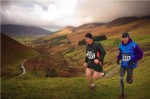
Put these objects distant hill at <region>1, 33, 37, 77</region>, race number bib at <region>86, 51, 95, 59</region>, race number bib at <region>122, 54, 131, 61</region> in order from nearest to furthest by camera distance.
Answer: race number bib at <region>122, 54, 131, 61</region>
race number bib at <region>86, 51, 95, 59</region>
distant hill at <region>1, 33, 37, 77</region>

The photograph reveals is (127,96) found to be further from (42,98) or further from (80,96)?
(42,98)

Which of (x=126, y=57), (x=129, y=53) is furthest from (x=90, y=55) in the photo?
(x=129, y=53)

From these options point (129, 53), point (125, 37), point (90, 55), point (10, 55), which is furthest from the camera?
point (10, 55)

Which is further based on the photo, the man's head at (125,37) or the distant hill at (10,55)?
the distant hill at (10,55)

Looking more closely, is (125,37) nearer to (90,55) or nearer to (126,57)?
(126,57)

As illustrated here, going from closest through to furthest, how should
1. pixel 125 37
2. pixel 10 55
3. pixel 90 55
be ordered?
pixel 125 37, pixel 90 55, pixel 10 55

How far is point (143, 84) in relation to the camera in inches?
781

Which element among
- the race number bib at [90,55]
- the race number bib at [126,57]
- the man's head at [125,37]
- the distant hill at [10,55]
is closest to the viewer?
the man's head at [125,37]

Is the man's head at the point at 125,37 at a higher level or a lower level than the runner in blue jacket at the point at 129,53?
higher

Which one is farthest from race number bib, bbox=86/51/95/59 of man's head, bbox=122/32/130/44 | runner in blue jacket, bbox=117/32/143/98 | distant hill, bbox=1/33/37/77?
distant hill, bbox=1/33/37/77

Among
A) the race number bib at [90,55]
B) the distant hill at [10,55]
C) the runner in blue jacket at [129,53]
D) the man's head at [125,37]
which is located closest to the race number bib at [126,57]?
the runner in blue jacket at [129,53]

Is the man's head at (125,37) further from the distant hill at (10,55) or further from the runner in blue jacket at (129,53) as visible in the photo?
the distant hill at (10,55)

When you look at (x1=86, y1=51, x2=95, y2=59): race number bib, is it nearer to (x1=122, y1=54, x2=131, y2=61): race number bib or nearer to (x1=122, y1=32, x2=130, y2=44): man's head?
(x1=122, y1=54, x2=131, y2=61): race number bib

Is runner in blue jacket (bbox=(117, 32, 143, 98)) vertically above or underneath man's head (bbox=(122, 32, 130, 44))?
underneath
